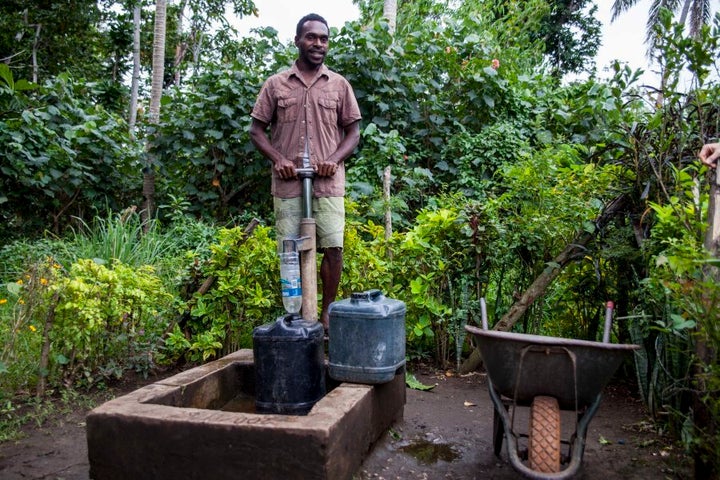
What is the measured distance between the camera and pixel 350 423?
2480mm

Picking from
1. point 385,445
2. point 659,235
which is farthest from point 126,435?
point 659,235

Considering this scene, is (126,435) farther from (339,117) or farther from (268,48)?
(268,48)

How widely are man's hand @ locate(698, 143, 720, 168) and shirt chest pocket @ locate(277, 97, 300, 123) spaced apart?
91.2 inches

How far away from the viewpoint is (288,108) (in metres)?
3.71

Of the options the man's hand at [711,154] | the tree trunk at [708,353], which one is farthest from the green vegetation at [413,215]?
the man's hand at [711,154]

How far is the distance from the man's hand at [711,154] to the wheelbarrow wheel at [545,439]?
4.02 feet

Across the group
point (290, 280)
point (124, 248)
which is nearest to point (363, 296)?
point (290, 280)

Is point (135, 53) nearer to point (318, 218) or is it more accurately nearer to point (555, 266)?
point (318, 218)

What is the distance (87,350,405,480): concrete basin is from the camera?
222 centimetres

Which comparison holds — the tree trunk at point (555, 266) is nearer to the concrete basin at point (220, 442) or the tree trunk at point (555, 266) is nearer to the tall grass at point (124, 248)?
the concrete basin at point (220, 442)

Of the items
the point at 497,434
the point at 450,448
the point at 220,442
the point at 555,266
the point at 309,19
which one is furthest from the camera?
the point at 555,266

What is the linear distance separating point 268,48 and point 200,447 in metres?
5.72

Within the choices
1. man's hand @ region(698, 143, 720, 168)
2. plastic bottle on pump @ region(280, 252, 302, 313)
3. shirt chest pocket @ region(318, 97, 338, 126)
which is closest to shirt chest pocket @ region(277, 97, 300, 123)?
shirt chest pocket @ region(318, 97, 338, 126)

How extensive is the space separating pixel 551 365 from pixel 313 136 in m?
2.09
